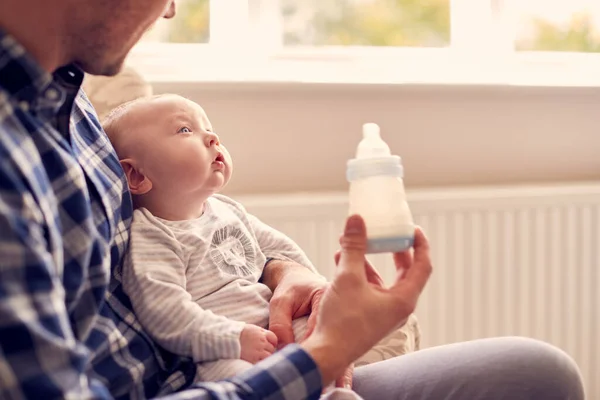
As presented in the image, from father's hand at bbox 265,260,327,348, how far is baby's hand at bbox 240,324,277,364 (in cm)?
6

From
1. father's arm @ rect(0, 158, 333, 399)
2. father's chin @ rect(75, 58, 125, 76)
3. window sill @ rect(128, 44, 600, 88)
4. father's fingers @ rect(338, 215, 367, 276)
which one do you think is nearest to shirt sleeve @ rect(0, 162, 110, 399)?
father's arm @ rect(0, 158, 333, 399)

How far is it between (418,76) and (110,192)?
142 centimetres

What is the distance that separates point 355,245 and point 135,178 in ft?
1.26

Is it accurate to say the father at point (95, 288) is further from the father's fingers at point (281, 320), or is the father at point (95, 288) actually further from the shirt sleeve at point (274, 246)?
the shirt sleeve at point (274, 246)

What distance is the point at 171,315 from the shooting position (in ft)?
3.08

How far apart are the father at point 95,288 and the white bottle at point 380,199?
3 cm

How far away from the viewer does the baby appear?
0.94m

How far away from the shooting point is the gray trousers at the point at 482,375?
991mm

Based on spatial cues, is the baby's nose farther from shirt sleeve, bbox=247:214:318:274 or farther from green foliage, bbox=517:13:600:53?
green foliage, bbox=517:13:600:53

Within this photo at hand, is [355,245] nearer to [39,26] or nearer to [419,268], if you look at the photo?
[419,268]

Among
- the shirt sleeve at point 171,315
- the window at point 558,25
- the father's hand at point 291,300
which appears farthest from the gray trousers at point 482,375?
the window at point 558,25

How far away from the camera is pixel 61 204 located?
0.76 meters

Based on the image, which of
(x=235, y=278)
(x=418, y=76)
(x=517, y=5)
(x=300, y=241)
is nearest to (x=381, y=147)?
(x=235, y=278)

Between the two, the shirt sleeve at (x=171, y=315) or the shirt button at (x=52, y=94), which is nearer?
the shirt button at (x=52, y=94)
